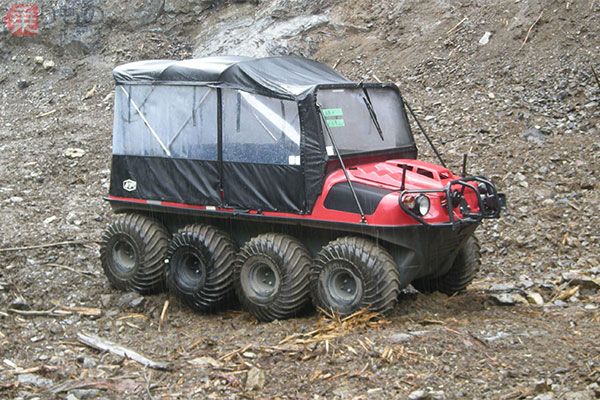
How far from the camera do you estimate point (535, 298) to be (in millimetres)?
9953

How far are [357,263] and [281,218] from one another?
3.35 ft

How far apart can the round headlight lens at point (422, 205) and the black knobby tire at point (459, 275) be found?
58.1 inches

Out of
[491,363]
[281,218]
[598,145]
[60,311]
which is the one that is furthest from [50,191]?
[491,363]

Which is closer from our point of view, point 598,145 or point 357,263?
point 357,263

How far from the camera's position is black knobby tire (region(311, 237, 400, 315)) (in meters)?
8.73

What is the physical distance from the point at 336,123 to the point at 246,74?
43.6 inches

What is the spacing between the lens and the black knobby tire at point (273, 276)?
30.5ft

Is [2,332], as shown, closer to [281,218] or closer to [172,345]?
[172,345]

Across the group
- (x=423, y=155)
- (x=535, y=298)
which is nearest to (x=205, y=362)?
(x=535, y=298)

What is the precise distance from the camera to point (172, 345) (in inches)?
348

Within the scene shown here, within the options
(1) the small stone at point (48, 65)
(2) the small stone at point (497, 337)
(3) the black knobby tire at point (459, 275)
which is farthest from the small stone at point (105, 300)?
(1) the small stone at point (48, 65)

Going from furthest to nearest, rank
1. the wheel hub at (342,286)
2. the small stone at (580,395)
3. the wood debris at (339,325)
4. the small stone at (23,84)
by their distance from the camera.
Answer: the small stone at (23,84)
the wheel hub at (342,286)
the wood debris at (339,325)
the small stone at (580,395)

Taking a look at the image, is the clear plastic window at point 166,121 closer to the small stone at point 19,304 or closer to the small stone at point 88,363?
the small stone at point 19,304

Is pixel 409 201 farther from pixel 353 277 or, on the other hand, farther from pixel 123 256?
pixel 123 256
